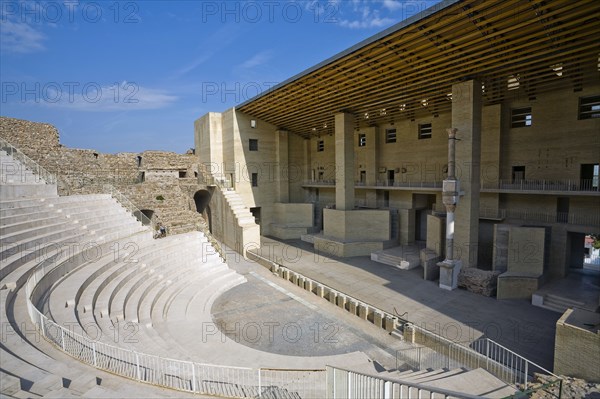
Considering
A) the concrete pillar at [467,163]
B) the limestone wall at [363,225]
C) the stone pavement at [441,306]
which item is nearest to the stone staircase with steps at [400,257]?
the stone pavement at [441,306]

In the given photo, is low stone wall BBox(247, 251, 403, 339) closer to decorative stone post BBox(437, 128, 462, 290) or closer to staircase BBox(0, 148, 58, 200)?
decorative stone post BBox(437, 128, 462, 290)

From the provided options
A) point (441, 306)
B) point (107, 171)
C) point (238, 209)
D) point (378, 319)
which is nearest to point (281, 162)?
point (238, 209)

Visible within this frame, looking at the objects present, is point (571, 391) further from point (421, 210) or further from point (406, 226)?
point (421, 210)

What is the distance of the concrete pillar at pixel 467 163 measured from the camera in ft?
46.4

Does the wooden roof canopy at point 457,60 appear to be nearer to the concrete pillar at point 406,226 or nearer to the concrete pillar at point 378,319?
the concrete pillar at point 406,226

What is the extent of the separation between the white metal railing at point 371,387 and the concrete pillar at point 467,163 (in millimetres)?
11943

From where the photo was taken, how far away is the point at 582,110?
1433 cm

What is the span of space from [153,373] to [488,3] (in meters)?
12.3

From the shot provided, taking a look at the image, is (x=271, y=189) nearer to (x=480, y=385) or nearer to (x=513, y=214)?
(x=513, y=214)

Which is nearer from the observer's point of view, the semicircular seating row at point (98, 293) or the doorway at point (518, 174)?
the semicircular seating row at point (98, 293)

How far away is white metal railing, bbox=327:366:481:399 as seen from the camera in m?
3.41

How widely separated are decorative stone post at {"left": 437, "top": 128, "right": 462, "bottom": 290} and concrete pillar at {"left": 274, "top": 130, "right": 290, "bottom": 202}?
48.5 feet

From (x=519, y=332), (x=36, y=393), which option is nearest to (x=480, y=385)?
(x=519, y=332)

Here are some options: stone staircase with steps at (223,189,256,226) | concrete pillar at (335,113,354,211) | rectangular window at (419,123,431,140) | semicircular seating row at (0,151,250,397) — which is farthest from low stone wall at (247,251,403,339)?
rectangular window at (419,123,431,140)
